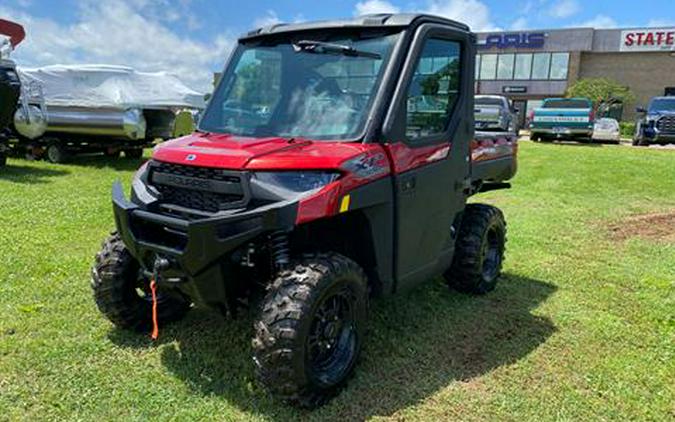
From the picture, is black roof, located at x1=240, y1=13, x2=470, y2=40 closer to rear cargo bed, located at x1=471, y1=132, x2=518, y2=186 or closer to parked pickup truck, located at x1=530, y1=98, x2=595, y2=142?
rear cargo bed, located at x1=471, y1=132, x2=518, y2=186

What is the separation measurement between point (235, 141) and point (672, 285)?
4.49 m

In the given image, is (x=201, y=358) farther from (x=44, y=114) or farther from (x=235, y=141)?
(x=44, y=114)

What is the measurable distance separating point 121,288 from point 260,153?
4.76 feet

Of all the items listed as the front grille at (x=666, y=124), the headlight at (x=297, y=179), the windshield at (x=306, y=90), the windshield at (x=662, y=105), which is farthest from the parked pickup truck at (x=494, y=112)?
the headlight at (x=297, y=179)

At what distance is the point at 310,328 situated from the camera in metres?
3.19

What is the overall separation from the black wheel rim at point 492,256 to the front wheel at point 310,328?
2122 millimetres

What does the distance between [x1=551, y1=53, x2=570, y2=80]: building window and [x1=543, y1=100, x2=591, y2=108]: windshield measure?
29892 millimetres

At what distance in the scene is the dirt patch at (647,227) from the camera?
778cm

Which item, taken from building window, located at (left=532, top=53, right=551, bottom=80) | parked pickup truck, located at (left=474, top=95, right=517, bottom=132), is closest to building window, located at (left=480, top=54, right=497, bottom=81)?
building window, located at (left=532, top=53, right=551, bottom=80)

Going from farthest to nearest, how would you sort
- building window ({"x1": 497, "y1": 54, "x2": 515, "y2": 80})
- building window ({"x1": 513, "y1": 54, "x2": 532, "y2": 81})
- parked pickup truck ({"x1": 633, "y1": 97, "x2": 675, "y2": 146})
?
1. building window ({"x1": 497, "y1": 54, "x2": 515, "y2": 80})
2. building window ({"x1": 513, "y1": 54, "x2": 532, "y2": 81})
3. parked pickup truck ({"x1": 633, "y1": 97, "x2": 675, "y2": 146})

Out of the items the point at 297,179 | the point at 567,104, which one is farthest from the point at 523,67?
the point at 297,179

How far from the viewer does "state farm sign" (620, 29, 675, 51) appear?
4831cm

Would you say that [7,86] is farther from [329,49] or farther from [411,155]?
[411,155]

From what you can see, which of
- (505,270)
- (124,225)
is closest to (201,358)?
(124,225)
